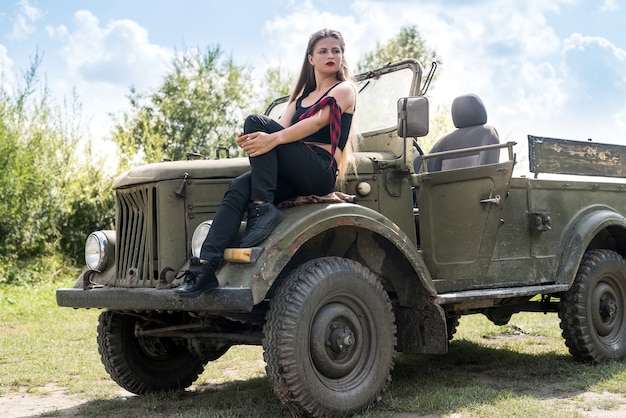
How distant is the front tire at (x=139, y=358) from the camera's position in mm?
5125

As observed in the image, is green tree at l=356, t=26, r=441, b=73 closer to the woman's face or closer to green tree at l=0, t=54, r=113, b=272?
green tree at l=0, t=54, r=113, b=272

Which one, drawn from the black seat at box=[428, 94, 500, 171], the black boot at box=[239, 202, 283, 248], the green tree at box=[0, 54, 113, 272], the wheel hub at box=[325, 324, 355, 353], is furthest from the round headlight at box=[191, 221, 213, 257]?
the green tree at box=[0, 54, 113, 272]

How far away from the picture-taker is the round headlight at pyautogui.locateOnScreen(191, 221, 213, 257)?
422 cm

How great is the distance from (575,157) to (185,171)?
11.5 feet

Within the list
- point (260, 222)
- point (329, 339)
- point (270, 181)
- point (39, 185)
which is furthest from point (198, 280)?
point (39, 185)

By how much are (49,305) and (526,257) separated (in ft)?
28.1

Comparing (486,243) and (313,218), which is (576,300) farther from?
(313,218)

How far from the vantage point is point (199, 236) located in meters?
4.23

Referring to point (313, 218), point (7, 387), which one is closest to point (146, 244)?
point (313, 218)

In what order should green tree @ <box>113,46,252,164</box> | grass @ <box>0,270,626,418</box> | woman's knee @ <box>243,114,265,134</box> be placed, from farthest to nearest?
1. green tree @ <box>113,46,252,164</box>
2. grass @ <box>0,270,626,418</box>
3. woman's knee @ <box>243,114,265,134</box>

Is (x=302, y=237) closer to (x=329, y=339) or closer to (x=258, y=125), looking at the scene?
(x=329, y=339)

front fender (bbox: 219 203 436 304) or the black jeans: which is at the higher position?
the black jeans

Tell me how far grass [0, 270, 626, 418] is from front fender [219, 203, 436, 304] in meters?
0.82

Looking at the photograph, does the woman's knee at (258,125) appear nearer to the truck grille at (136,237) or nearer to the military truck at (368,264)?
the military truck at (368,264)
